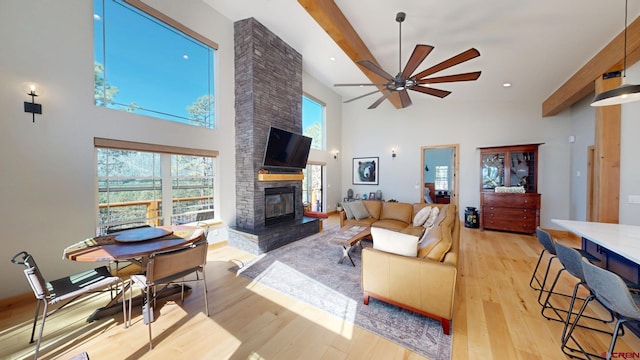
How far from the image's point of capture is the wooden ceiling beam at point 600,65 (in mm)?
2606

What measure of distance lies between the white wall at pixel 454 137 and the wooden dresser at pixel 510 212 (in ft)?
1.99

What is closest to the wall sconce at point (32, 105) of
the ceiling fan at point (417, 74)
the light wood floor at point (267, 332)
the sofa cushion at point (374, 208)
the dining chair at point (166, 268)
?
the light wood floor at point (267, 332)

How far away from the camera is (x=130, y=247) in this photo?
2141 mm

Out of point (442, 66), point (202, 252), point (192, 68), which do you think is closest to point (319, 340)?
point (202, 252)

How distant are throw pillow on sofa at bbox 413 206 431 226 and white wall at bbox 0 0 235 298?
5079 millimetres

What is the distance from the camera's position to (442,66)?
2.79 m

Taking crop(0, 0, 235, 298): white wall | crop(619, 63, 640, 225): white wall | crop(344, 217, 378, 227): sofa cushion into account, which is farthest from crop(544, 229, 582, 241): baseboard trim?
crop(0, 0, 235, 298): white wall

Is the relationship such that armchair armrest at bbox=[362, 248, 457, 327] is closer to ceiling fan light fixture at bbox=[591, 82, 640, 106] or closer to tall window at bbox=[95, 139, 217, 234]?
ceiling fan light fixture at bbox=[591, 82, 640, 106]

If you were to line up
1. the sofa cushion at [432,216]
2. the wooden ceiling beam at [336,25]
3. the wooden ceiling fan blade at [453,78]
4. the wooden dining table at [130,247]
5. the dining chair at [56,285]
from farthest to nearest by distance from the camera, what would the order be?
the sofa cushion at [432,216] → the wooden ceiling fan blade at [453,78] → the wooden ceiling beam at [336,25] → the wooden dining table at [130,247] → the dining chair at [56,285]

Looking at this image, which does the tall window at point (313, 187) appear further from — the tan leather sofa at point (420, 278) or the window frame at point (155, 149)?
the tan leather sofa at point (420, 278)

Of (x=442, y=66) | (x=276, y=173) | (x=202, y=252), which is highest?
(x=442, y=66)

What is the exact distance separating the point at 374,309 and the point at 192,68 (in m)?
4.88

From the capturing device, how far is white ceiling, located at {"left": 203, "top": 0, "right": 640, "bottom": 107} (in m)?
2.64

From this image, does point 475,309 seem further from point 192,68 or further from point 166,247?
point 192,68
